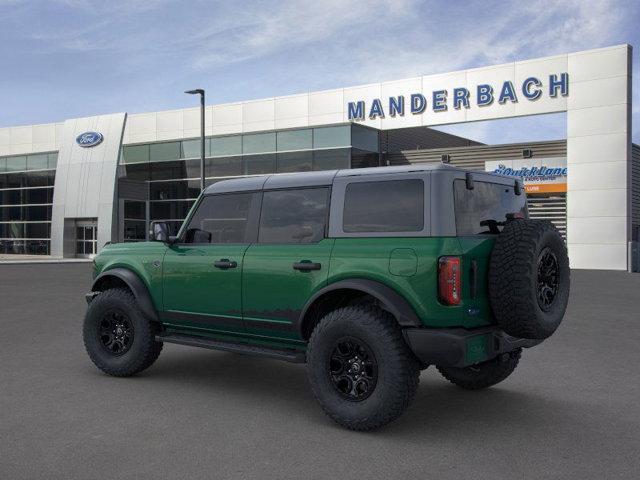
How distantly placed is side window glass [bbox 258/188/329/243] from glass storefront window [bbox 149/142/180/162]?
31783 millimetres

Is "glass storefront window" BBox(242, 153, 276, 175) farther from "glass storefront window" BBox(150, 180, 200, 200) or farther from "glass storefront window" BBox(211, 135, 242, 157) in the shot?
"glass storefront window" BBox(150, 180, 200, 200)

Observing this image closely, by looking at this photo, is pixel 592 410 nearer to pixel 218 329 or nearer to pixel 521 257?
pixel 521 257

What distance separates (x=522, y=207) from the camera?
5.99 meters

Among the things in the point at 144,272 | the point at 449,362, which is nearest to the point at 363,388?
the point at 449,362

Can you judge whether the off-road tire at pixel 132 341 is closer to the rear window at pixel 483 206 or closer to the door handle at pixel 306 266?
the door handle at pixel 306 266

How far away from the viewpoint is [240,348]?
18.8ft

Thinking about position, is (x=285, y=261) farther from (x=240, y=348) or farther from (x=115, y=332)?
(x=115, y=332)

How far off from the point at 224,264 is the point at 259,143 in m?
27.9

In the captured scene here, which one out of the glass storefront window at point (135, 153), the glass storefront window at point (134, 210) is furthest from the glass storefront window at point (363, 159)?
the glass storefront window at point (134, 210)

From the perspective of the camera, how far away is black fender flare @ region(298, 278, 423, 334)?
4730mm

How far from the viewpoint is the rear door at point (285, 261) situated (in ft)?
17.4

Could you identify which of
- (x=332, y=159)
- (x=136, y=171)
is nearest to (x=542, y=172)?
(x=332, y=159)

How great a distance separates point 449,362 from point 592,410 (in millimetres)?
1695

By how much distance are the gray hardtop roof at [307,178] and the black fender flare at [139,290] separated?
45.8 inches
